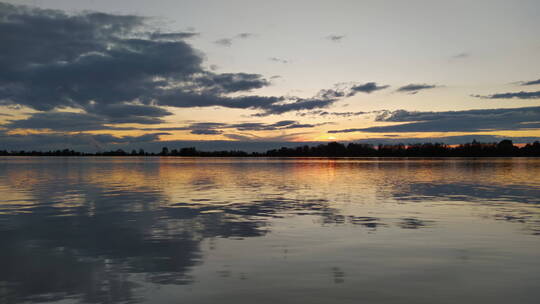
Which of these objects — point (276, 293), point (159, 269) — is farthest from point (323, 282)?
point (159, 269)

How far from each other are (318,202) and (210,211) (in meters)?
8.39

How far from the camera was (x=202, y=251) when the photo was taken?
51.3 feet

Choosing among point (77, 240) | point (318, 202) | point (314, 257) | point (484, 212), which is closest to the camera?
point (314, 257)

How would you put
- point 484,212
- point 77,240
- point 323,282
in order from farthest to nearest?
point 484,212
point 77,240
point 323,282

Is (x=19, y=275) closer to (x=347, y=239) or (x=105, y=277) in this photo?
(x=105, y=277)

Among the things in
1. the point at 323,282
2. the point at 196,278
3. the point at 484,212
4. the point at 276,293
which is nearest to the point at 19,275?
the point at 196,278

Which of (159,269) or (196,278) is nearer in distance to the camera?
(196,278)

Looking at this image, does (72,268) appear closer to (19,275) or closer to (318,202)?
(19,275)

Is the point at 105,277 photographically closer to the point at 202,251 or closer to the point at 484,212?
the point at 202,251

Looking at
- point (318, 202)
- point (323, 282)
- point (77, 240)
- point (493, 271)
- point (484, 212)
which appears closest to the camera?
point (323, 282)

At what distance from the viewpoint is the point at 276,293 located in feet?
35.8

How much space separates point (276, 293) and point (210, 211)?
1586cm

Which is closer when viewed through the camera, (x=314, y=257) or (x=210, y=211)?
(x=314, y=257)

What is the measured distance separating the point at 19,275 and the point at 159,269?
385 centimetres
